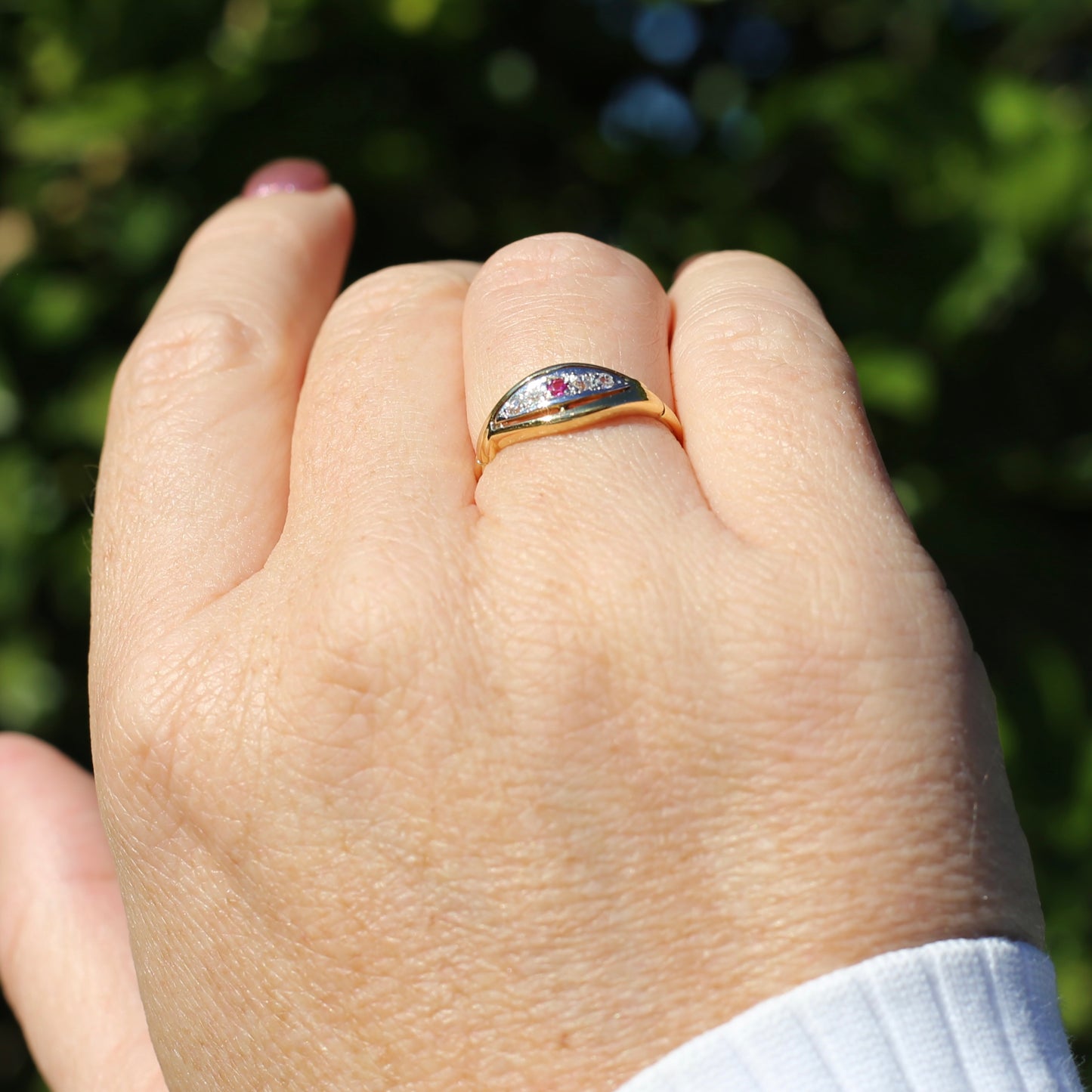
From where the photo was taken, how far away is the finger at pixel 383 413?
0.85 metres

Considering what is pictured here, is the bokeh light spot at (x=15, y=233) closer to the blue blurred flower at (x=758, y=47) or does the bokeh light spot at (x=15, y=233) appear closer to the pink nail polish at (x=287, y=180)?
the pink nail polish at (x=287, y=180)

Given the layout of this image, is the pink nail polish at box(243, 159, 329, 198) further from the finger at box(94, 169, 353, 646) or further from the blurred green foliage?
the blurred green foliage

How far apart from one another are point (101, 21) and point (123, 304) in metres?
0.39

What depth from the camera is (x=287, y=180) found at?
1198 millimetres

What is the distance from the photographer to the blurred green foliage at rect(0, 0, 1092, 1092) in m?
1.53

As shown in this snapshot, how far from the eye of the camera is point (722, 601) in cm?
75

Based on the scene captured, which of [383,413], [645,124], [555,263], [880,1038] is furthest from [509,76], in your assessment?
[880,1038]

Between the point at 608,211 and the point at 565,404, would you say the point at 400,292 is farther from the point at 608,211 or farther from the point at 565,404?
the point at 608,211

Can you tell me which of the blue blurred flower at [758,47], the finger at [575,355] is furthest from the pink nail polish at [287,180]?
the blue blurred flower at [758,47]

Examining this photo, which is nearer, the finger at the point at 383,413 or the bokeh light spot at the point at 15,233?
the finger at the point at 383,413

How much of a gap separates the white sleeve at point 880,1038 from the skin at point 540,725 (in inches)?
0.6

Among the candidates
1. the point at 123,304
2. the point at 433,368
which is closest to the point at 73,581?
the point at 123,304

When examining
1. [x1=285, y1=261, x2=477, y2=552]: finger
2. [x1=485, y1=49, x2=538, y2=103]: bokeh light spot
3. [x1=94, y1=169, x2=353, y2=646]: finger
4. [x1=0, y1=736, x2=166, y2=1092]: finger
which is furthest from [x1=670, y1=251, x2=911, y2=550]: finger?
[x1=485, y1=49, x2=538, y2=103]: bokeh light spot

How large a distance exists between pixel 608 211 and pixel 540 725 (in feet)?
4.43
